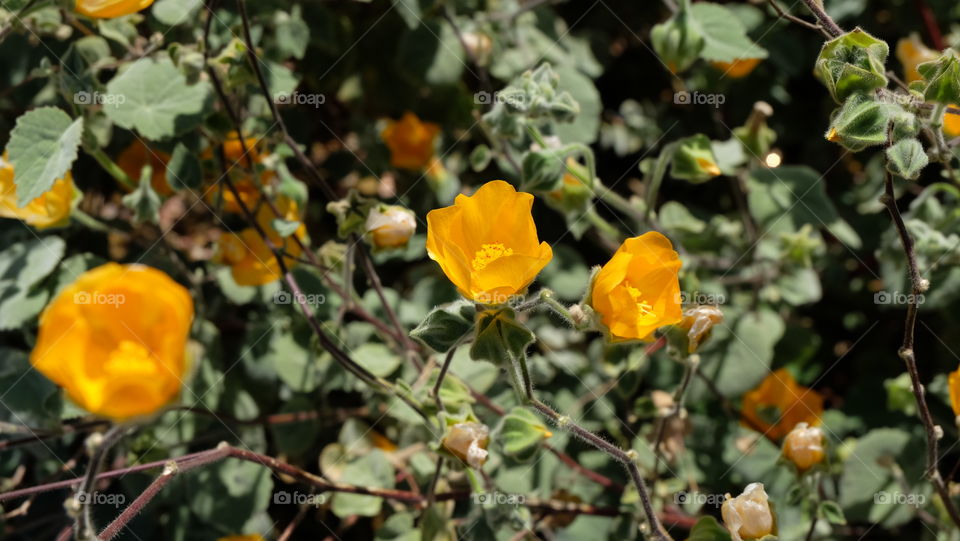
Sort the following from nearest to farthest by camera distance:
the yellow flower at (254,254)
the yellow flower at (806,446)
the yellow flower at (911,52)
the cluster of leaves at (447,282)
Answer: the yellow flower at (806,446)
the cluster of leaves at (447,282)
the yellow flower at (254,254)
the yellow flower at (911,52)

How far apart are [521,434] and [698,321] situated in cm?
46

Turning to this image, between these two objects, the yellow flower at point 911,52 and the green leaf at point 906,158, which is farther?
the yellow flower at point 911,52

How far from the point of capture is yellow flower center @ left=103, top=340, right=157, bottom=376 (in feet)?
4.27

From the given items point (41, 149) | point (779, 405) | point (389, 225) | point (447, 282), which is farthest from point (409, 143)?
point (779, 405)

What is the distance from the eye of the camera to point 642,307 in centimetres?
176

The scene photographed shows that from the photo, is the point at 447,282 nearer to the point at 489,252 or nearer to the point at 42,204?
the point at 489,252

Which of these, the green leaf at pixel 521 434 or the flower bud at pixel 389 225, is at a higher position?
the flower bud at pixel 389 225

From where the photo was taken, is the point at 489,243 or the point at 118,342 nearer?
the point at 118,342

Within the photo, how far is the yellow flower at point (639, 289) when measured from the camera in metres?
1.65

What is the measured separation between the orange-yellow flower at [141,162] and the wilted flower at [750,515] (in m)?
1.80

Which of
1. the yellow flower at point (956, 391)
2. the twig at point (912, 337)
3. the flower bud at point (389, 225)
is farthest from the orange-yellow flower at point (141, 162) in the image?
the yellow flower at point (956, 391)

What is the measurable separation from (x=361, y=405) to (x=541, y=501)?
0.82 meters

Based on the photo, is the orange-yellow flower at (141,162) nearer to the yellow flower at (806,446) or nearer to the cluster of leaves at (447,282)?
the cluster of leaves at (447,282)

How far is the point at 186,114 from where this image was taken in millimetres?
2285
